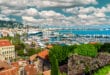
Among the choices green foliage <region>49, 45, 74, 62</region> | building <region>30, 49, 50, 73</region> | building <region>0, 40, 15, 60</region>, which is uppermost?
green foliage <region>49, 45, 74, 62</region>

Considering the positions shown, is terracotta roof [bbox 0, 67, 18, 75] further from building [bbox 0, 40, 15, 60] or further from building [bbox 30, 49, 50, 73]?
building [bbox 0, 40, 15, 60]

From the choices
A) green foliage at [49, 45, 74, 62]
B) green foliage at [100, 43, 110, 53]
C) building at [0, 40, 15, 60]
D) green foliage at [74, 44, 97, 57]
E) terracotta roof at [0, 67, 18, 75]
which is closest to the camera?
terracotta roof at [0, 67, 18, 75]

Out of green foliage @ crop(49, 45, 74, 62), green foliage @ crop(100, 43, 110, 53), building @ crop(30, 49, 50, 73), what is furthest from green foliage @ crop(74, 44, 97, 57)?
building @ crop(30, 49, 50, 73)

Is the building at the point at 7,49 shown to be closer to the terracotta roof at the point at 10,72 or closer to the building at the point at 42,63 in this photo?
the building at the point at 42,63

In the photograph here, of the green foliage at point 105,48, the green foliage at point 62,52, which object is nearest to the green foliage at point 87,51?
the green foliage at point 105,48

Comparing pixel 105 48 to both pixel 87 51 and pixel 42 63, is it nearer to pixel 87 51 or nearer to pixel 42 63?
pixel 87 51

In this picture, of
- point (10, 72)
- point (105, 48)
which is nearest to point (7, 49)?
point (105, 48)

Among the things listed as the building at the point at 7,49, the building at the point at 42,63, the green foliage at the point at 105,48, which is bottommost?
the building at the point at 7,49

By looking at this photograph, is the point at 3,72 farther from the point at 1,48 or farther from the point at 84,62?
the point at 1,48

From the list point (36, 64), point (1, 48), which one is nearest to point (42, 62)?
point (36, 64)

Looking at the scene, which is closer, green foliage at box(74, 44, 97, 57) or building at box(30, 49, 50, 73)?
green foliage at box(74, 44, 97, 57)

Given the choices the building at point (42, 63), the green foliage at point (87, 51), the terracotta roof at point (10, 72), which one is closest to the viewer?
the terracotta roof at point (10, 72)

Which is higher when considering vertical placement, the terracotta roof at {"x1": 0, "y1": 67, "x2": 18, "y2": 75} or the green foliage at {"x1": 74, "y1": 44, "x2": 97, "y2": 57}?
the green foliage at {"x1": 74, "y1": 44, "x2": 97, "y2": 57}
